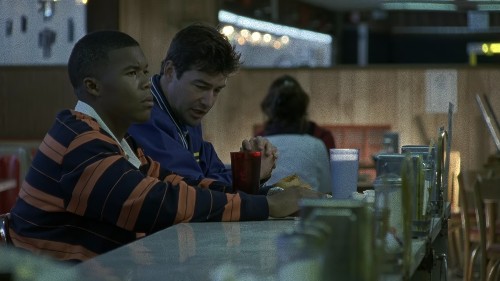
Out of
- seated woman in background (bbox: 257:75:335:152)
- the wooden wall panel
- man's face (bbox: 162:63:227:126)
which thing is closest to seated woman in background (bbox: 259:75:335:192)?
seated woman in background (bbox: 257:75:335:152)

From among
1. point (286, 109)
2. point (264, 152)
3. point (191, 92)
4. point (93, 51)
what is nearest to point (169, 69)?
point (191, 92)

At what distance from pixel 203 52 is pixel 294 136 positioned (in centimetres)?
201

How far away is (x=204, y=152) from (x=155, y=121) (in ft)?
1.63

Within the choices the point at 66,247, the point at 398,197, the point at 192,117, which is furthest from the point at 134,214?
the point at 192,117

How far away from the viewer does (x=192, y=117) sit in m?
3.76

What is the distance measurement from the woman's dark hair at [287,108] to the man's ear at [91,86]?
340 centimetres

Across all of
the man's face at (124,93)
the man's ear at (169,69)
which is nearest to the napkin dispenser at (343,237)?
the man's face at (124,93)

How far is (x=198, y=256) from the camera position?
83.3 inches

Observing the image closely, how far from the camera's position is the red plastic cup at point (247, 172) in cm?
309

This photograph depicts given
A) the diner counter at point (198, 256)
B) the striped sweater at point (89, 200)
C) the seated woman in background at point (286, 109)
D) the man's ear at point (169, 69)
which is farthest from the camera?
the seated woman in background at point (286, 109)

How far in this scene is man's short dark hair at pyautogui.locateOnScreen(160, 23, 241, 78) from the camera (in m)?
3.63

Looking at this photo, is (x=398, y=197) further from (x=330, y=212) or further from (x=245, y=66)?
(x=245, y=66)

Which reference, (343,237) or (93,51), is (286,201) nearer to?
(93,51)

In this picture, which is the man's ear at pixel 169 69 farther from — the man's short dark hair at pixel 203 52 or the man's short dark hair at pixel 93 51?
the man's short dark hair at pixel 93 51
